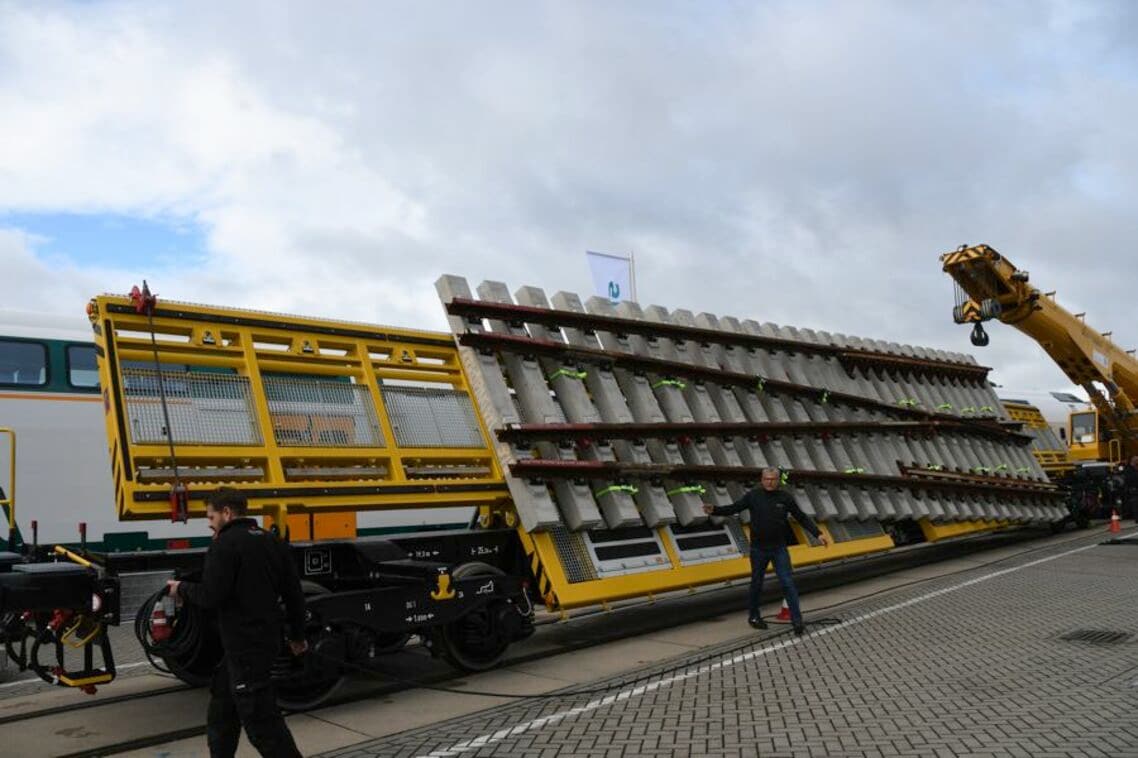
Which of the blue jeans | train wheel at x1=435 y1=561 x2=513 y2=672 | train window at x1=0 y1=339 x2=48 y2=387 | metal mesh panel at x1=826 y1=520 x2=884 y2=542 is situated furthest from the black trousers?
train window at x1=0 y1=339 x2=48 y2=387

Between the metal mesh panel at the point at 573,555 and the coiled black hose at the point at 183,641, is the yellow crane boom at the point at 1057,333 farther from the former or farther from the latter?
the coiled black hose at the point at 183,641

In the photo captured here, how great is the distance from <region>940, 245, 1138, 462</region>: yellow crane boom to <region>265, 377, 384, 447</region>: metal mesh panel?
1163 cm

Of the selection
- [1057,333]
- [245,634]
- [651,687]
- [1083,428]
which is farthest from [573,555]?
[1083,428]

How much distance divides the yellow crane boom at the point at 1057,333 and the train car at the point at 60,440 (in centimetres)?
982

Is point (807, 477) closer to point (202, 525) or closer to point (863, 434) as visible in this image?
point (863, 434)

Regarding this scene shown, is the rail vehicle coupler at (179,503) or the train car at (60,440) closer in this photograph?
the rail vehicle coupler at (179,503)

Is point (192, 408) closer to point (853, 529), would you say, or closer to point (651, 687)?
point (651, 687)

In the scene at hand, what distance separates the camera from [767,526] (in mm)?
9352

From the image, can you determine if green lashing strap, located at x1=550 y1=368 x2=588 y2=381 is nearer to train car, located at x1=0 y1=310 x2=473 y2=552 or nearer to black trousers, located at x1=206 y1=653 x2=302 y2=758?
train car, located at x1=0 y1=310 x2=473 y2=552

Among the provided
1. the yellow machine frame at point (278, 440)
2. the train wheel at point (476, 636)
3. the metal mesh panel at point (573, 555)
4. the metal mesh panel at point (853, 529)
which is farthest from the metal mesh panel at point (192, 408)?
the metal mesh panel at point (853, 529)

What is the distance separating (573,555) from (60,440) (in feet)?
25.8

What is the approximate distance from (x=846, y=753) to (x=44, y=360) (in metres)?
11.4

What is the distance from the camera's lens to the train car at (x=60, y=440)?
11.8 metres

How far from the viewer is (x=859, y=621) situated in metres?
9.52
